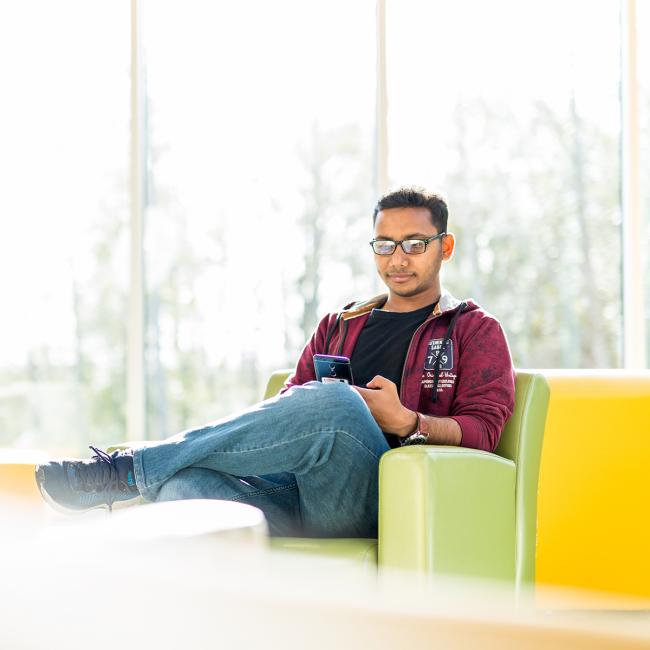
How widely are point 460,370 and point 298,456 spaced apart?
1.75ft

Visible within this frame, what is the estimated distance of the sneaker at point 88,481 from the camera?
1.83 meters

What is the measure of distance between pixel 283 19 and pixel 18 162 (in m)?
1.44

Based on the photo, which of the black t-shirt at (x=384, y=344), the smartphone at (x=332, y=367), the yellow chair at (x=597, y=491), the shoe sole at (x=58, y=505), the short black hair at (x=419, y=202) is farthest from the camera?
the yellow chair at (x=597, y=491)

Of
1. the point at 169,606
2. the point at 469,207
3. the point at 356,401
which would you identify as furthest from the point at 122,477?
the point at 469,207

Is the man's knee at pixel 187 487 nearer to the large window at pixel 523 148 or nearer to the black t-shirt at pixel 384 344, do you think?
the black t-shirt at pixel 384 344

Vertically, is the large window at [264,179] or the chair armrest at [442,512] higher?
the large window at [264,179]

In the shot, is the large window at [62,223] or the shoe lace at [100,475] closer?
the shoe lace at [100,475]

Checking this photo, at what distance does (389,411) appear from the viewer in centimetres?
199

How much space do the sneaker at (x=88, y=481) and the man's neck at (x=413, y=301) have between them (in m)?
0.91

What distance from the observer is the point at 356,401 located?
1.89 metres

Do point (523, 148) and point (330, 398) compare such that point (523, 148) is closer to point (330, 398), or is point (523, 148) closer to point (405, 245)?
point (405, 245)

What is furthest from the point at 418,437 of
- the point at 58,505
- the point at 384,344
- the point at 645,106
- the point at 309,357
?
the point at 645,106

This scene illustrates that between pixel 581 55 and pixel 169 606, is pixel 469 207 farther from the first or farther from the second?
pixel 169 606

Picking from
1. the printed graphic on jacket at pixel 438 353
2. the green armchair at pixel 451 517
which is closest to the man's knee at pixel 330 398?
the green armchair at pixel 451 517
